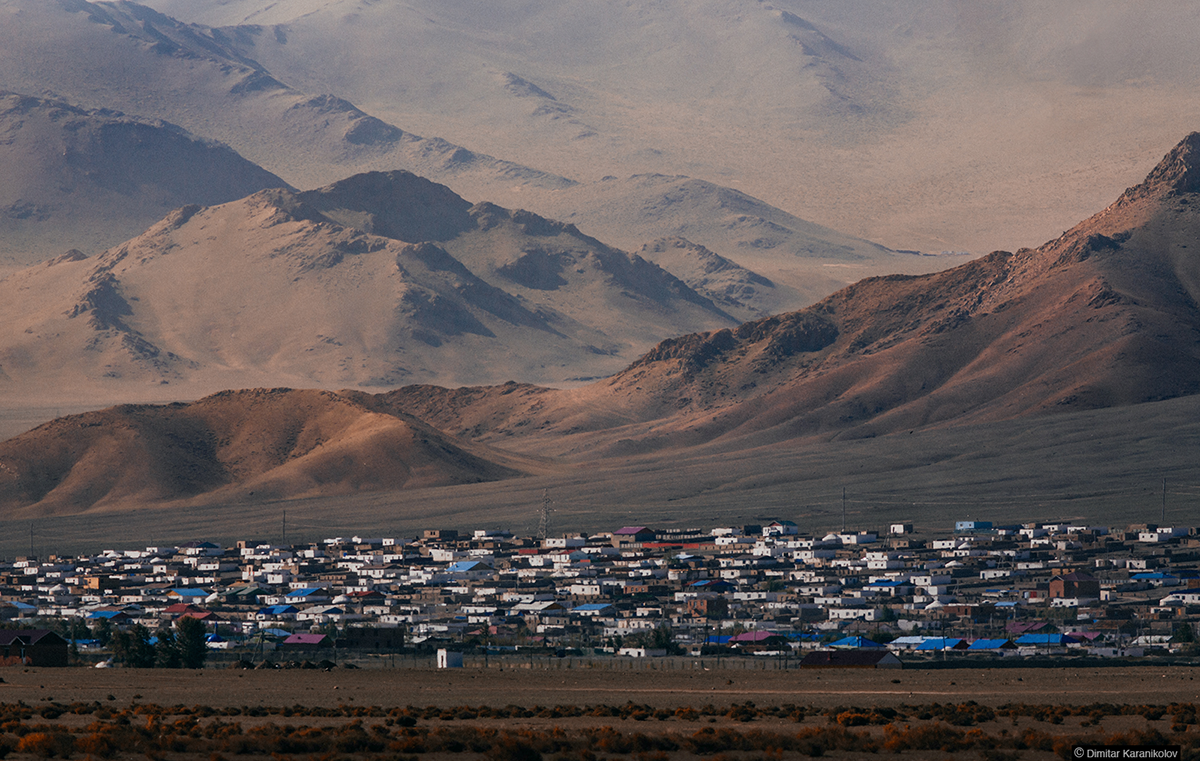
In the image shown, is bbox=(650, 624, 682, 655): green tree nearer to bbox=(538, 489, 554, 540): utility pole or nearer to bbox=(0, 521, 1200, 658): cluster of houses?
bbox=(0, 521, 1200, 658): cluster of houses

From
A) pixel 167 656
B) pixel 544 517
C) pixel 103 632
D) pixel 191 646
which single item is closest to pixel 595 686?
pixel 191 646

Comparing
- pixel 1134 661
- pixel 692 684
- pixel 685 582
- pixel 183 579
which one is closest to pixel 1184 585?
pixel 685 582

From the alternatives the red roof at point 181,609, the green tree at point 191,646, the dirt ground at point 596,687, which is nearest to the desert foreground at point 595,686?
the dirt ground at point 596,687

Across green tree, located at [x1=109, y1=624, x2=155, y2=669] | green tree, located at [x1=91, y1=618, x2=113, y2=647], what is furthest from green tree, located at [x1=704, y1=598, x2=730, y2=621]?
green tree, located at [x1=109, y1=624, x2=155, y2=669]

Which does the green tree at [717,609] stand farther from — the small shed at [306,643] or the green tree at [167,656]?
the green tree at [167,656]

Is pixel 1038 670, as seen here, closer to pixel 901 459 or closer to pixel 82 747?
pixel 82 747
